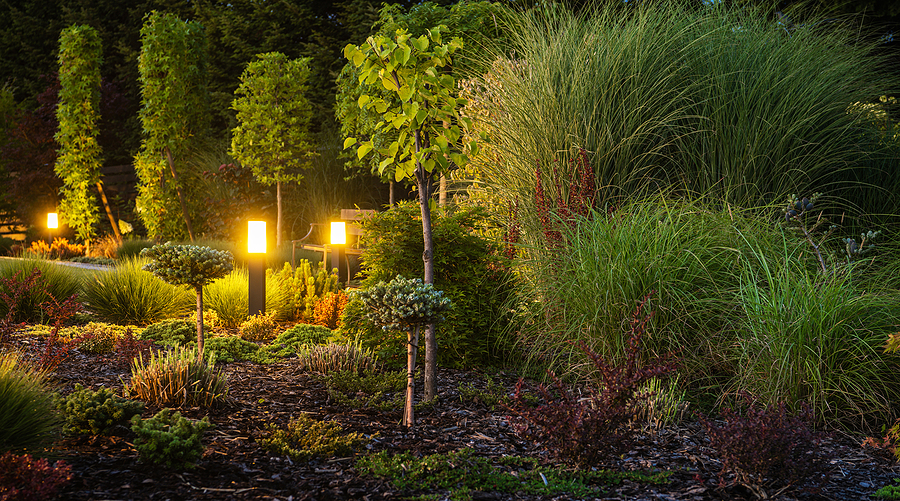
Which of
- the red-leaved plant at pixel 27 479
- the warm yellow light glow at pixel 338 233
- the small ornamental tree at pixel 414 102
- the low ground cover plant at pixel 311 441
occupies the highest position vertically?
the small ornamental tree at pixel 414 102

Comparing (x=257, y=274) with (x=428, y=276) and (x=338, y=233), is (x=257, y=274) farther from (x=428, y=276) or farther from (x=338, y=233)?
(x=428, y=276)

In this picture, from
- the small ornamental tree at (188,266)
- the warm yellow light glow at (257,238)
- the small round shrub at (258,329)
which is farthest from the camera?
the warm yellow light glow at (257,238)

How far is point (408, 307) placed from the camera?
3.13 meters

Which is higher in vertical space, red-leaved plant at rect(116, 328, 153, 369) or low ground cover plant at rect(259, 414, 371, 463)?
red-leaved plant at rect(116, 328, 153, 369)

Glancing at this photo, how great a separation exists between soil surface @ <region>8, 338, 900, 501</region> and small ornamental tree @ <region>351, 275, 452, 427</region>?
0.25 meters

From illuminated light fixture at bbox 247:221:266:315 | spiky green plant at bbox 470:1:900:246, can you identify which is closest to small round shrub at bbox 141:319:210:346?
illuminated light fixture at bbox 247:221:266:315

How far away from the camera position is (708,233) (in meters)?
3.79

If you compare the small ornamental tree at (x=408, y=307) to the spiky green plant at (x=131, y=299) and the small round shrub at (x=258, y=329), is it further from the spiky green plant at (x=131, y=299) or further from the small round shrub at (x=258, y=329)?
the spiky green plant at (x=131, y=299)

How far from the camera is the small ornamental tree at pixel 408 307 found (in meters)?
3.14

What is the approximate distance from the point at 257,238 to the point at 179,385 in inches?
98.7

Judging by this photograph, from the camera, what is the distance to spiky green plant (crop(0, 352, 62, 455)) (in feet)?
8.06

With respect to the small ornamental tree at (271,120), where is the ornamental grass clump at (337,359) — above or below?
below

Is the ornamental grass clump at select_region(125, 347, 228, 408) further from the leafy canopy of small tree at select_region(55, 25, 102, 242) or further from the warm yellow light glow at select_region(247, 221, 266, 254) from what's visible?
the leafy canopy of small tree at select_region(55, 25, 102, 242)

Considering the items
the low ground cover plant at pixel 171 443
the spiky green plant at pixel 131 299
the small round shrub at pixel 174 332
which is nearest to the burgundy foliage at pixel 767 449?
the low ground cover plant at pixel 171 443
